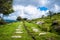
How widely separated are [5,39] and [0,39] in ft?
1.90

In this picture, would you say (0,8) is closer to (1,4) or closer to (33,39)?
(1,4)

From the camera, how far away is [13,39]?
18.7 metres

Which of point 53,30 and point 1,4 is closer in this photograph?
point 53,30

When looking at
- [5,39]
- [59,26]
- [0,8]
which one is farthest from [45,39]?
[0,8]

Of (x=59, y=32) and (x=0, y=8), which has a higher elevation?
(x=0, y=8)

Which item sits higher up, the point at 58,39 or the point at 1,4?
the point at 1,4

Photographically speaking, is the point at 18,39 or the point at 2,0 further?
the point at 2,0

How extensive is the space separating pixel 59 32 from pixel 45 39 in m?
6.45

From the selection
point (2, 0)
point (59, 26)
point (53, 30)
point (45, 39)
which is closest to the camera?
point (45, 39)

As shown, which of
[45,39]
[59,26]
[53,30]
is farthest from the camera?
[53,30]

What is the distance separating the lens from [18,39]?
61.5ft

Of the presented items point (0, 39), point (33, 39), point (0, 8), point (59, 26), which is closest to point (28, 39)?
point (33, 39)

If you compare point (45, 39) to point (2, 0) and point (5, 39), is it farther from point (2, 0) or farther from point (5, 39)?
point (2, 0)

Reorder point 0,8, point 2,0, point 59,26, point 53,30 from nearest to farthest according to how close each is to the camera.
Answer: point 59,26, point 53,30, point 2,0, point 0,8
